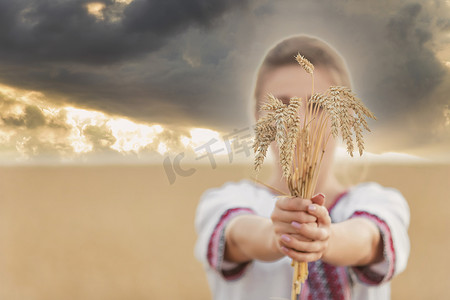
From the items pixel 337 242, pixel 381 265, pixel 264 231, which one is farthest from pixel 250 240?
pixel 381 265

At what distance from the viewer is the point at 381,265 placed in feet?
2.64

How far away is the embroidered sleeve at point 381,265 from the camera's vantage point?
790 mm

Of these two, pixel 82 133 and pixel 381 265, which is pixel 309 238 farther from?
pixel 82 133

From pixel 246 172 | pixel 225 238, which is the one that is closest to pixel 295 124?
pixel 225 238

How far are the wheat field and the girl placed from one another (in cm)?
25

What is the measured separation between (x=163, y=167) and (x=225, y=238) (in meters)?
0.43

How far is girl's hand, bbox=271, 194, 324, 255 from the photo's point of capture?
60 centimetres

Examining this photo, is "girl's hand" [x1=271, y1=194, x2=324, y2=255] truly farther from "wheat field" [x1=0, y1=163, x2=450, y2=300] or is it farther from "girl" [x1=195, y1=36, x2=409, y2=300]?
"wheat field" [x1=0, y1=163, x2=450, y2=300]

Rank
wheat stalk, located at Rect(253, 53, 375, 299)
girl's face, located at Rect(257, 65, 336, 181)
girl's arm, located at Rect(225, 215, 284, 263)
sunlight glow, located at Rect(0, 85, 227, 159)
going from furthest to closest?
→ sunlight glow, located at Rect(0, 85, 227, 159) < girl's face, located at Rect(257, 65, 336, 181) < girl's arm, located at Rect(225, 215, 284, 263) < wheat stalk, located at Rect(253, 53, 375, 299)

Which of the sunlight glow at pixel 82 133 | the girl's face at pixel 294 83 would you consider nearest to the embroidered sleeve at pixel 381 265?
the girl's face at pixel 294 83

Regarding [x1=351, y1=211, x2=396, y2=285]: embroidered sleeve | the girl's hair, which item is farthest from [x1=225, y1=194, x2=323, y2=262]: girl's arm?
the girl's hair

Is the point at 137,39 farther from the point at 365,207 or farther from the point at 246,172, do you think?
the point at 365,207

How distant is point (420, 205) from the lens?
3.96 ft

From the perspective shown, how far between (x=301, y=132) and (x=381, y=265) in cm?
37
